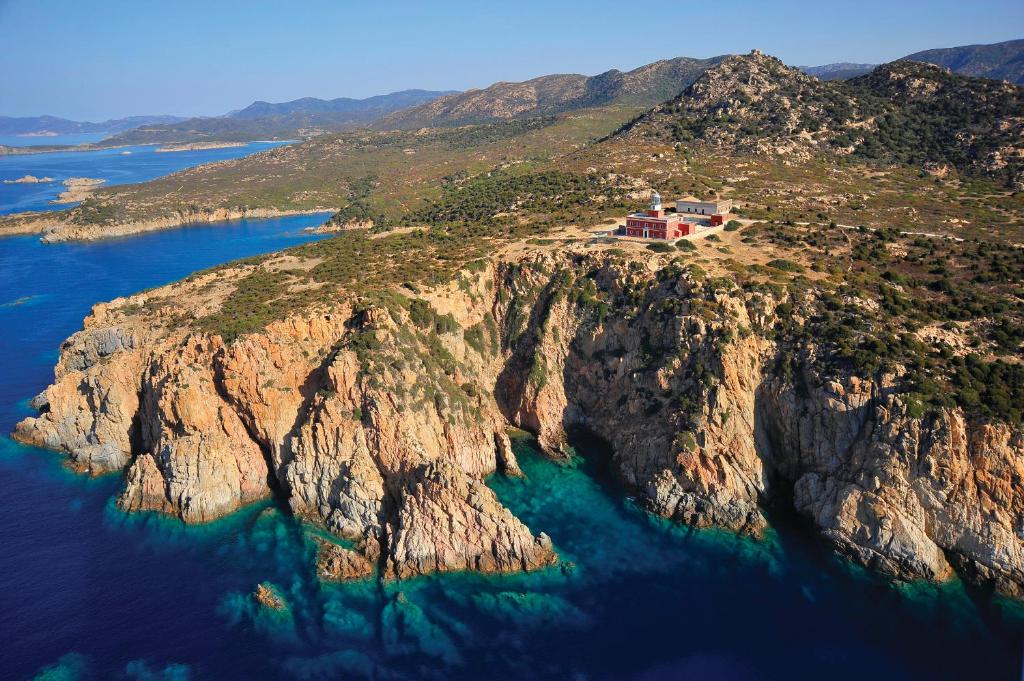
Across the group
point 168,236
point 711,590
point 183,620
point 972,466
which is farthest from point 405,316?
point 168,236

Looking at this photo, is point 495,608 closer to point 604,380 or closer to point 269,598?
point 269,598

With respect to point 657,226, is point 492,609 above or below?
below

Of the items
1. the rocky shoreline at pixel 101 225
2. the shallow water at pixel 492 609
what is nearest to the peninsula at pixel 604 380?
the shallow water at pixel 492 609

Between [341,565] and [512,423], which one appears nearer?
[341,565]

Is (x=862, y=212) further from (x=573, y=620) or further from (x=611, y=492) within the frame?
(x=573, y=620)

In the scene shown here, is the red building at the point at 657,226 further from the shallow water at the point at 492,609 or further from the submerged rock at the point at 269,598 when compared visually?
the submerged rock at the point at 269,598

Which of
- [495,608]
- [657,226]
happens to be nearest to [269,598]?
[495,608]
